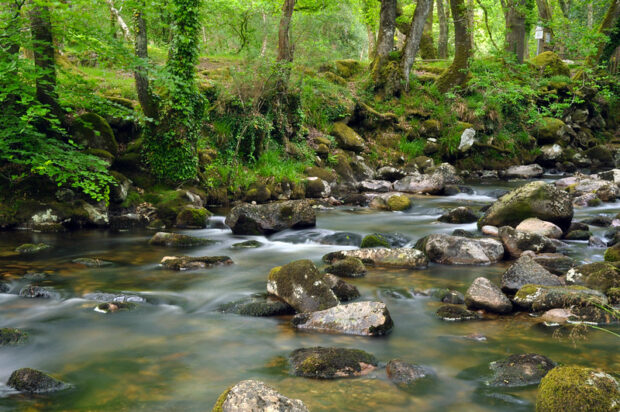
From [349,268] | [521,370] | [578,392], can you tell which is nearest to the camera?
[578,392]

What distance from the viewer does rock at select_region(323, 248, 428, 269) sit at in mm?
8375

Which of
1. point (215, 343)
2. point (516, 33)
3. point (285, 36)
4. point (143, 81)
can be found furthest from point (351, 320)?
point (516, 33)

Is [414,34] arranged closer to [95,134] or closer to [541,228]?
[541,228]

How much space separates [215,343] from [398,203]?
31.4 feet

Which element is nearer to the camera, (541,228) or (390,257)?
(390,257)

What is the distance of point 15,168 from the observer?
37.7 feet

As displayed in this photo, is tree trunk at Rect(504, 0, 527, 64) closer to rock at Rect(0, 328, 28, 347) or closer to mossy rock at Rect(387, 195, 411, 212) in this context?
mossy rock at Rect(387, 195, 411, 212)

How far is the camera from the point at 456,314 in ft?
20.0

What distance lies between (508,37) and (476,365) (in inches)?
912

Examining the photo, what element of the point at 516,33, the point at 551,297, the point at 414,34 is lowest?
the point at 551,297

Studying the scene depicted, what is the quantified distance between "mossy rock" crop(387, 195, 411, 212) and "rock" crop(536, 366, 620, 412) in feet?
34.7

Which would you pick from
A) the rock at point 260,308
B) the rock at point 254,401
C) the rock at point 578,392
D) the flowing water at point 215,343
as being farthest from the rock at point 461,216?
the rock at point 254,401

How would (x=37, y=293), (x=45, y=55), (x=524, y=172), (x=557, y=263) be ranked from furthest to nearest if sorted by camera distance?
(x=524, y=172) < (x=45, y=55) < (x=557, y=263) < (x=37, y=293)

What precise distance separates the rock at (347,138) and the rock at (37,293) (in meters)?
13.3
